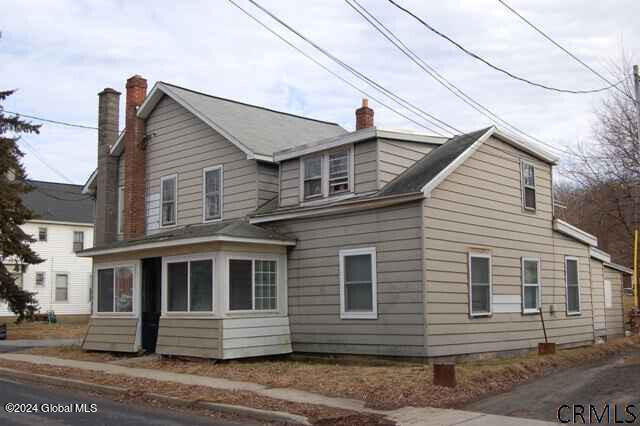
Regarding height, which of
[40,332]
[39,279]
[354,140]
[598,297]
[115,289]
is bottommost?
[40,332]

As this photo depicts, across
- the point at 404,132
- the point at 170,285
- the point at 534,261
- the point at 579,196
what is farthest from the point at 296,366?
the point at 579,196

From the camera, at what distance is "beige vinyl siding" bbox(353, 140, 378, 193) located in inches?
651

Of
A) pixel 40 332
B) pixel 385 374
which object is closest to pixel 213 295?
pixel 385 374

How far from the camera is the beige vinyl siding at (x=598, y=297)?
865 inches

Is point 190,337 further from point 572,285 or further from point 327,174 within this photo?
point 572,285

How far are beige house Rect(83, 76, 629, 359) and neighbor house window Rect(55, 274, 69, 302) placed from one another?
23998 millimetres

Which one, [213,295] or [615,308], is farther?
[615,308]

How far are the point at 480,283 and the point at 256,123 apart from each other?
9473 millimetres

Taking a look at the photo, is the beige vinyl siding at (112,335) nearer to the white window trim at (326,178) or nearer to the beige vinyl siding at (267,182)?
the beige vinyl siding at (267,182)

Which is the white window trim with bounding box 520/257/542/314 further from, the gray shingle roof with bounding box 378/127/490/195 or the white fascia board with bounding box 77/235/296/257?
the white fascia board with bounding box 77/235/296/257

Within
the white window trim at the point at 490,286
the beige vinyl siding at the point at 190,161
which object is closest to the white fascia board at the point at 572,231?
the white window trim at the point at 490,286

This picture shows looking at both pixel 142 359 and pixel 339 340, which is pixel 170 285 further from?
pixel 339 340

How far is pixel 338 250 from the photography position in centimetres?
1664

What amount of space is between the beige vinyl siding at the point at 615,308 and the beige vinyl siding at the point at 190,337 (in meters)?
13.9
